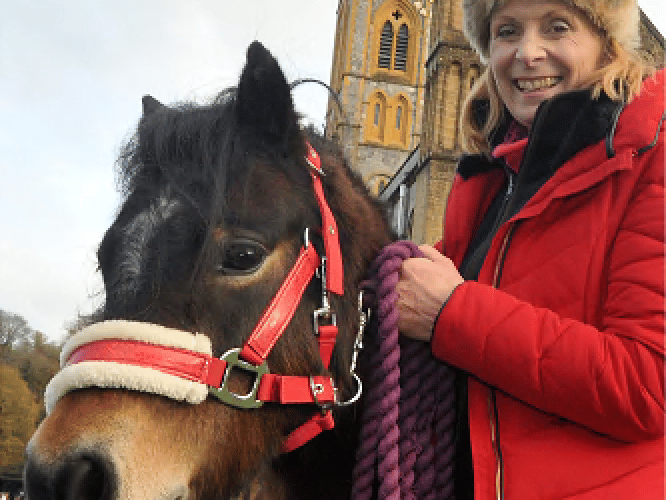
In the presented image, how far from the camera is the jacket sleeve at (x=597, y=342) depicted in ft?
5.13

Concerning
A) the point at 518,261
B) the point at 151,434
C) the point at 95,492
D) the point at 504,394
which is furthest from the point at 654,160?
the point at 95,492

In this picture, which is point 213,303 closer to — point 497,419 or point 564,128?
point 497,419

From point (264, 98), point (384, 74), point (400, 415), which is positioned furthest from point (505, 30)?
point (384, 74)

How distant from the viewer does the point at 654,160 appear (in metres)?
1.75

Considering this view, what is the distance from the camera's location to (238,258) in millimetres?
1711

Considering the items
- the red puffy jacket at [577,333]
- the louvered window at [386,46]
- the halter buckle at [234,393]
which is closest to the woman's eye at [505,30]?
the red puffy jacket at [577,333]

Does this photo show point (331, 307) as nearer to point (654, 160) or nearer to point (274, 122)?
point (274, 122)

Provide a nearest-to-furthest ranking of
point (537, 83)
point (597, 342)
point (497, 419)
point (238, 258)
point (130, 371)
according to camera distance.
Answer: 1. point (130, 371)
2. point (597, 342)
3. point (238, 258)
4. point (497, 419)
5. point (537, 83)

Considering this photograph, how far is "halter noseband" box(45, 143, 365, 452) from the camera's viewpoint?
1513 millimetres

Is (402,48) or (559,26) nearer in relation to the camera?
(559,26)

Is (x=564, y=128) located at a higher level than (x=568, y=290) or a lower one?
higher

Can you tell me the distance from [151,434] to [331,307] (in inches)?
25.4

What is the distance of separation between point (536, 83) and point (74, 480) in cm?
191

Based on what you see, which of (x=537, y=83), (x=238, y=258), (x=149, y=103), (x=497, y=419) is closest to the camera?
(x=238, y=258)
